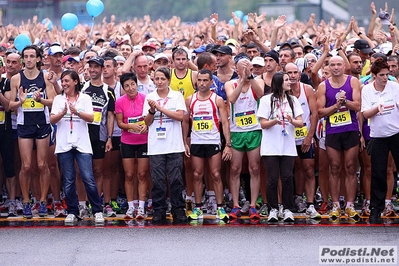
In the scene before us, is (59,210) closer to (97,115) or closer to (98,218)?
(98,218)

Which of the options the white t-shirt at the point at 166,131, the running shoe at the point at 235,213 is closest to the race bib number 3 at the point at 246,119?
the white t-shirt at the point at 166,131

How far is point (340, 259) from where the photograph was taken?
10477 millimetres

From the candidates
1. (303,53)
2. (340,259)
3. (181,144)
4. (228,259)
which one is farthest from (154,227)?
(303,53)

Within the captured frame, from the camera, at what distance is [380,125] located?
12.6 metres

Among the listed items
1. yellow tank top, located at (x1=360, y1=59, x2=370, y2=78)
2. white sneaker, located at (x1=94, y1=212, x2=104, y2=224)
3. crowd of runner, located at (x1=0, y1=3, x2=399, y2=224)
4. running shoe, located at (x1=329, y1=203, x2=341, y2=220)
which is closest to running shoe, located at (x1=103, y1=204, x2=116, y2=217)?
crowd of runner, located at (x1=0, y1=3, x2=399, y2=224)

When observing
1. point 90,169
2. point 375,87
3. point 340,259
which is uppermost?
point 375,87

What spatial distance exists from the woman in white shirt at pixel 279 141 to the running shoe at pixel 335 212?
1.91 feet

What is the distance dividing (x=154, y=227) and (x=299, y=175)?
244 cm

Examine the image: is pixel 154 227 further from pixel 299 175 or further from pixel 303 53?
pixel 303 53

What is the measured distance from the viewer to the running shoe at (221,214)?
13.0m

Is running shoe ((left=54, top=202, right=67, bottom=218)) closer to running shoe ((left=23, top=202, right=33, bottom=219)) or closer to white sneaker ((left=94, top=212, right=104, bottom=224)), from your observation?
running shoe ((left=23, top=202, right=33, bottom=219))

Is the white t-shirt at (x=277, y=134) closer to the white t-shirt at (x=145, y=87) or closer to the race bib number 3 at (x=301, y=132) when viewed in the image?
the race bib number 3 at (x=301, y=132)

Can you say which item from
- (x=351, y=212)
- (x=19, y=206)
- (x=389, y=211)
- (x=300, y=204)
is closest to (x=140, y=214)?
(x=19, y=206)

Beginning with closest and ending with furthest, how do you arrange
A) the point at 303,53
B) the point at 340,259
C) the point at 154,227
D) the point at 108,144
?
the point at 340,259, the point at 154,227, the point at 108,144, the point at 303,53
